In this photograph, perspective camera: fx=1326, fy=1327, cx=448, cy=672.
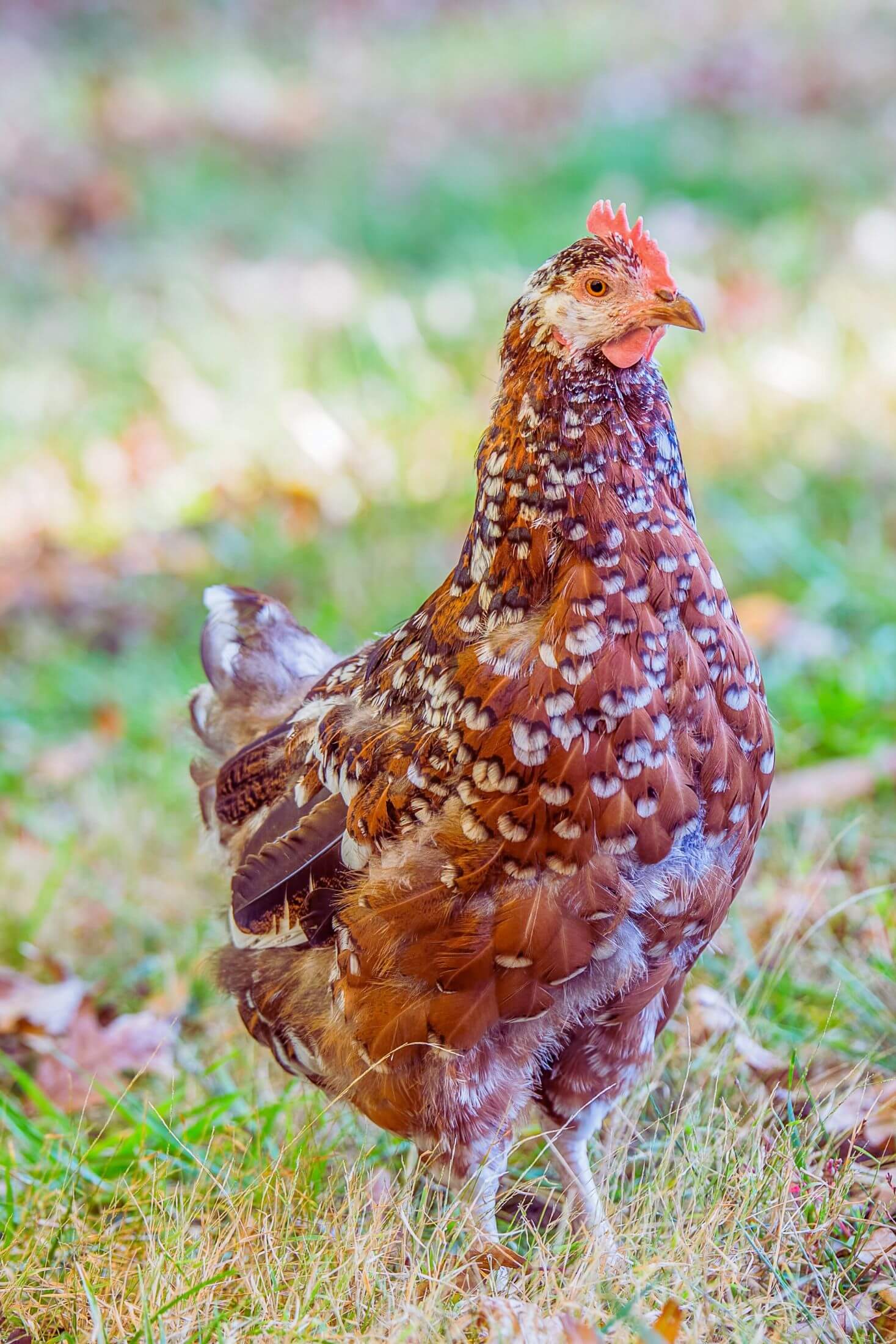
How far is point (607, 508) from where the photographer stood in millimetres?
2105

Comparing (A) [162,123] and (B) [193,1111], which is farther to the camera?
(A) [162,123]

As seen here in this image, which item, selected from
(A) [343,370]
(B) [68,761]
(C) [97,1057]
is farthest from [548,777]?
(A) [343,370]

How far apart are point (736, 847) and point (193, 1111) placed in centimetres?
121

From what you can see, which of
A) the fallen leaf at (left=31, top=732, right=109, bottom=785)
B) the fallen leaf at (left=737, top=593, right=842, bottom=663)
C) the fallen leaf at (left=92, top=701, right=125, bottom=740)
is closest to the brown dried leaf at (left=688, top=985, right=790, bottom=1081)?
the fallen leaf at (left=737, top=593, right=842, bottom=663)

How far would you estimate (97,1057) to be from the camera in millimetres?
3049

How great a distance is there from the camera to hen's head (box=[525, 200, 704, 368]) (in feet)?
6.80

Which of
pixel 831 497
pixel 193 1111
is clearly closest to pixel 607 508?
pixel 193 1111

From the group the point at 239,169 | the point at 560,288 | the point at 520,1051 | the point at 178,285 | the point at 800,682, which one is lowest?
the point at 520,1051

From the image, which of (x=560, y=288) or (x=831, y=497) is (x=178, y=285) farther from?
(x=560, y=288)

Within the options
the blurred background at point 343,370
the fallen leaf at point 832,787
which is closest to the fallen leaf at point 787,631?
the blurred background at point 343,370

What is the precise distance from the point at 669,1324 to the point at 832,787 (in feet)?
6.40

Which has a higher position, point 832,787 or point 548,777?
point 548,777

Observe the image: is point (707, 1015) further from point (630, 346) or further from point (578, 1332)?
point (630, 346)

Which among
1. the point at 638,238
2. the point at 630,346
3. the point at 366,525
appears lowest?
the point at 366,525
